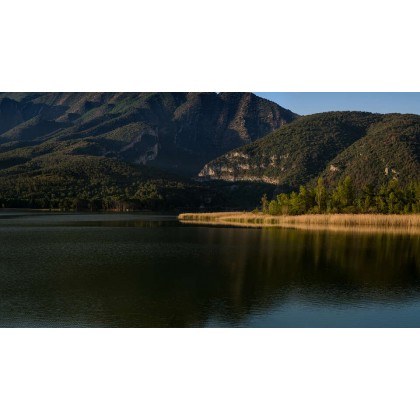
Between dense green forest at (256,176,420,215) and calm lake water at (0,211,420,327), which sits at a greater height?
dense green forest at (256,176,420,215)

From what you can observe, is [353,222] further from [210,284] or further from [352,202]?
[210,284]

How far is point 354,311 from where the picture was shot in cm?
1919

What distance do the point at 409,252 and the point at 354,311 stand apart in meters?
15.9

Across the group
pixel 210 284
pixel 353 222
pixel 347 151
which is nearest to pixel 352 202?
pixel 353 222

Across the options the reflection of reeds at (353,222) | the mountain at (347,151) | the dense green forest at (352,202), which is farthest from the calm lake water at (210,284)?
the mountain at (347,151)

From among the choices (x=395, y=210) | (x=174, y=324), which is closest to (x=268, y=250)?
(x=174, y=324)

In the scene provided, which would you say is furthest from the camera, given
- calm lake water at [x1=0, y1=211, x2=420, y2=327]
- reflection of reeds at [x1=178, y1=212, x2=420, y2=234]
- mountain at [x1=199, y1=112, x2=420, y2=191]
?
mountain at [x1=199, y1=112, x2=420, y2=191]

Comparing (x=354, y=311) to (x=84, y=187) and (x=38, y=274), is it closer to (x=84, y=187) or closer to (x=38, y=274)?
(x=38, y=274)

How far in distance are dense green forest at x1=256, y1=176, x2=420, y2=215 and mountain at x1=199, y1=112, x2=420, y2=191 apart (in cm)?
5168

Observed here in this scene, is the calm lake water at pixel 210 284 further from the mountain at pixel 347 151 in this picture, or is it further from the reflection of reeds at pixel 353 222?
the mountain at pixel 347 151

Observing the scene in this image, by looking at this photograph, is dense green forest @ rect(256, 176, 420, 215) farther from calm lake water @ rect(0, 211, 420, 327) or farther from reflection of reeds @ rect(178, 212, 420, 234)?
calm lake water @ rect(0, 211, 420, 327)

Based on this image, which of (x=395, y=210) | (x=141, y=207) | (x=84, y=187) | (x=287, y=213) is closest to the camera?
(x=395, y=210)

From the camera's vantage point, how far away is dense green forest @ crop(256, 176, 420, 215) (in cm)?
6178

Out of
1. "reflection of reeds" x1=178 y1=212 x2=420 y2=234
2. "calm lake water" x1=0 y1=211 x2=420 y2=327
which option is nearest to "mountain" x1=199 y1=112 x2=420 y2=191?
"reflection of reeds" x1=178 y1=212 x2=420 y2=234
